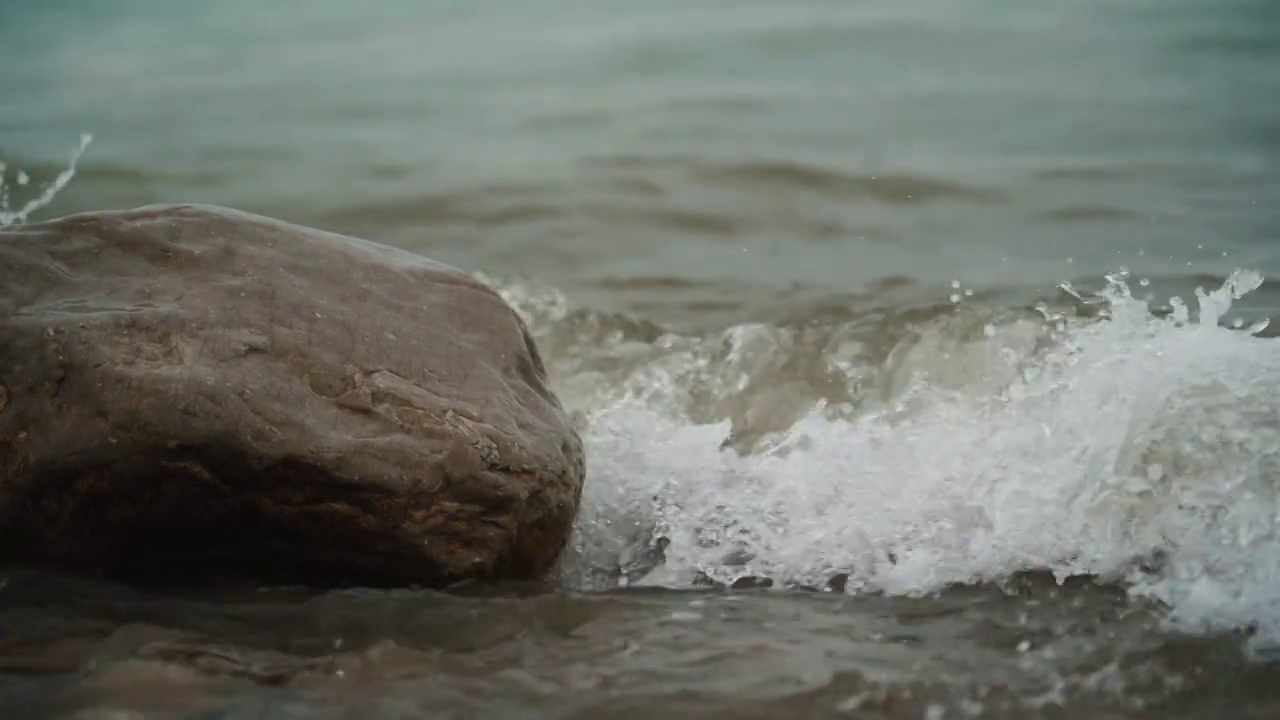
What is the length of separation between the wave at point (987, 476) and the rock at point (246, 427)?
1.26 ft

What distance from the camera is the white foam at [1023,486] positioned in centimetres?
331

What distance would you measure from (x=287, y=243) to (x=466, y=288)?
19.1 inches

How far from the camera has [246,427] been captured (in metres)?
3.00

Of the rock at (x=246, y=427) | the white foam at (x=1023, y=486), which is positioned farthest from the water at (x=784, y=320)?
the rock at (x=246, y=427)

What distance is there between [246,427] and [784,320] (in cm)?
292

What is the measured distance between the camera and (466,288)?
12.2 ft

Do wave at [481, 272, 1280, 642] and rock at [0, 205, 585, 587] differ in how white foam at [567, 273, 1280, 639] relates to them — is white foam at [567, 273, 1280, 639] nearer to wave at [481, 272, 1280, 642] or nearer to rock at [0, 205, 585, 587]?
wave at [481, 272, 1280, 642]

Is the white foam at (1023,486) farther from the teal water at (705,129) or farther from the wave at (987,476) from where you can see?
the teal water at (705,129)

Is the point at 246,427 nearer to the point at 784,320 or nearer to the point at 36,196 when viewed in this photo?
the point at 784,320

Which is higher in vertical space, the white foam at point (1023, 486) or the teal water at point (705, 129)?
the teal water at point (705, 129)

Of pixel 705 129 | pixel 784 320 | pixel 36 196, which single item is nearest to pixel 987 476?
pixel 784 320

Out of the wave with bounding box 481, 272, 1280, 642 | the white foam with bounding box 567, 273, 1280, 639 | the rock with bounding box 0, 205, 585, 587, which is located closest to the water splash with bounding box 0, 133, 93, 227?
the wave with bounding box 481, 272, 1280, 642

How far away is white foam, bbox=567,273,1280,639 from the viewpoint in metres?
3.31

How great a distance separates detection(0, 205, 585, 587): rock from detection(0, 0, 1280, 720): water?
117 millimetres
